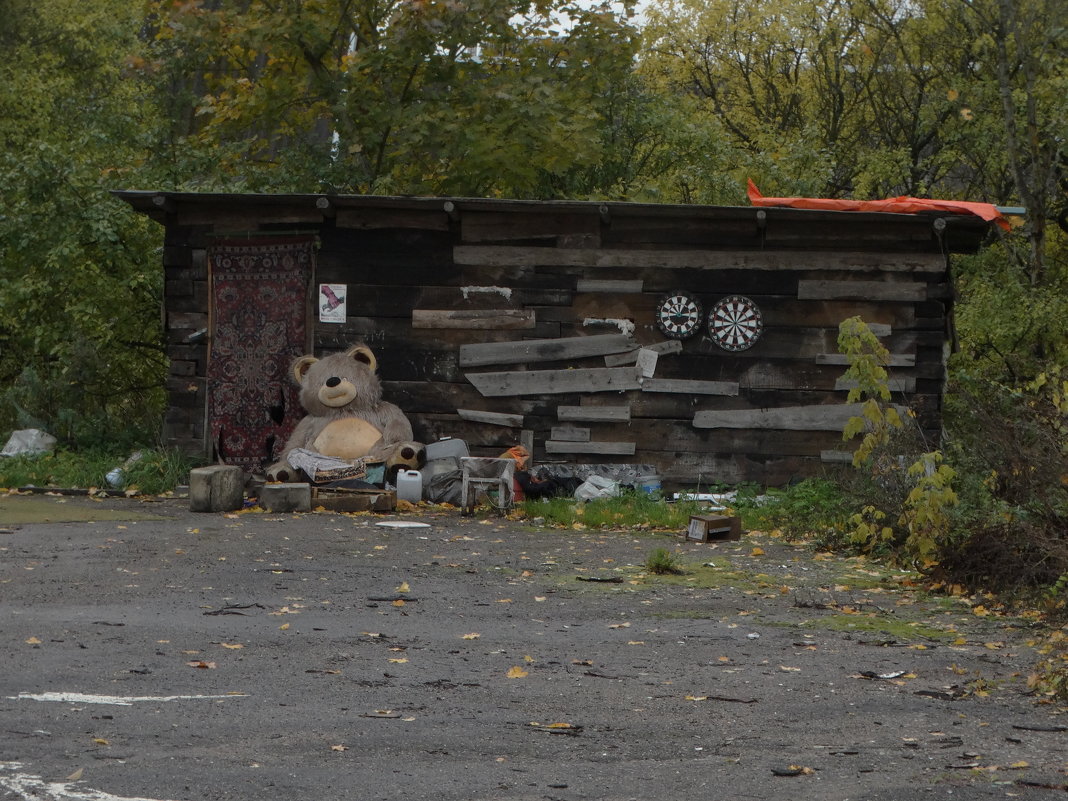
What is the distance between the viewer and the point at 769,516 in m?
13.6

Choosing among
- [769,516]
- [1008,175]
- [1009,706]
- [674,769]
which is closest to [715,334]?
[769,516]

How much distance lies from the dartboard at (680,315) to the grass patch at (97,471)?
17.2ft

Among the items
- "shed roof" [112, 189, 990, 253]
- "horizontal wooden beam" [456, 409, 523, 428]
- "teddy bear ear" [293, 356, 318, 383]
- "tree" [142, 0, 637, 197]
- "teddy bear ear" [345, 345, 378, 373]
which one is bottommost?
"horizontal wooden beam" [456, 409, 523, 428]

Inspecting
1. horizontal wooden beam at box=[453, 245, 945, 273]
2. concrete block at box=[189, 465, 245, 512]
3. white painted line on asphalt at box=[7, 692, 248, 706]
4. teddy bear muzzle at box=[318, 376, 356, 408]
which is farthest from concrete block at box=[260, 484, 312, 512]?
white painted line on asphalt at box=[7, 692, 248, 706]

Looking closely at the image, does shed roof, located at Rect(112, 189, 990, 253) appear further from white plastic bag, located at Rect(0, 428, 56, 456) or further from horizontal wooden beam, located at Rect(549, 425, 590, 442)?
white plastic bag, located at Rect(0, 428, 56, 456)

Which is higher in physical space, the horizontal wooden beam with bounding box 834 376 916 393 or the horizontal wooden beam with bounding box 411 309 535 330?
the horizontal wooden beam with bounding box 411 309 535 330

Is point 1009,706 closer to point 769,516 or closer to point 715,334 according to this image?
point 769,516

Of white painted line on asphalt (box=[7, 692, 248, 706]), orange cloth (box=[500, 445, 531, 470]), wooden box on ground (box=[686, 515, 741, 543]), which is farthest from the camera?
orange cloth (box=[500, 445, 531, 470])

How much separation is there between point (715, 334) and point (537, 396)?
1973 millimetres

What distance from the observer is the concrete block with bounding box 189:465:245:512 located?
1381 centimetres

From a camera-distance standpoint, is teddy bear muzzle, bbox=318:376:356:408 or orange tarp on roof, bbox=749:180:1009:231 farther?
teddy bear muzzle, bbox=318:376:356:408

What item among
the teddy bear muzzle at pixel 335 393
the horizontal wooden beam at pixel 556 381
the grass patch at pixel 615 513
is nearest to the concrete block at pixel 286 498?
the teddy bear muzzle at pixel 335 393

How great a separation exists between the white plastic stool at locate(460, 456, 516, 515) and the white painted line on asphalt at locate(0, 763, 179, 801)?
9159mm

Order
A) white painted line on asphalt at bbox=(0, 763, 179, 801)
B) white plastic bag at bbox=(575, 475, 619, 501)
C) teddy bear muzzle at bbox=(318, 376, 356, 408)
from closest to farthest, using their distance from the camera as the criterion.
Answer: white painted line on asphalt at bbox=(0, 763, 179, 801) < white plastic bag at bbox=(575, 475, 619, 501) < teddy bear muzzle at bbox=(318, 376, 356, 408)
